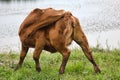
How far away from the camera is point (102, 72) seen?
7.00 meters

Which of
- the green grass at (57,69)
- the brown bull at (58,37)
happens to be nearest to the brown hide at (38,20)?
the brown bull at (58,37)

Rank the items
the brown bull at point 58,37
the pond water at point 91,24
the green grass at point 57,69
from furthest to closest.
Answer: the pond water at point 91,24
the green grass at point 57,69
the brown bull at point 58,37

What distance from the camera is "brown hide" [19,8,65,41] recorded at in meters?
6.63

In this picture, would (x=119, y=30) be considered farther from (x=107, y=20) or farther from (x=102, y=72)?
(x=102, y=72)

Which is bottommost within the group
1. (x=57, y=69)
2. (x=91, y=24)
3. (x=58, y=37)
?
(x=91, y=24)

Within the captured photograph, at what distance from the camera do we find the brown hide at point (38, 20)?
6.63 metres

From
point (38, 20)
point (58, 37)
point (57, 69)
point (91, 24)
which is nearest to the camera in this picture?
point (58, 37)

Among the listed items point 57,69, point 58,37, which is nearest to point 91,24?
point 57,69

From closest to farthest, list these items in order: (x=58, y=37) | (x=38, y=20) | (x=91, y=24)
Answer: (x=58, y=37) < (x=38, y=20) < (x=91, y=24)

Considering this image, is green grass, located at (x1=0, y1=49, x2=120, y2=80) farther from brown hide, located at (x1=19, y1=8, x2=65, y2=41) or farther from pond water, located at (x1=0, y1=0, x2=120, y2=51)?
pond water, located at (x1=0, y1=0, x2=120, y2=51)

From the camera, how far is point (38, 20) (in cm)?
677

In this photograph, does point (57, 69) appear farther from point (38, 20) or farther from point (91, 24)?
point (91, 24)

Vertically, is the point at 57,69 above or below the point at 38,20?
below

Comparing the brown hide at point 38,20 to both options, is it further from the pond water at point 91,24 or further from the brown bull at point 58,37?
the pond water at point 91,24
